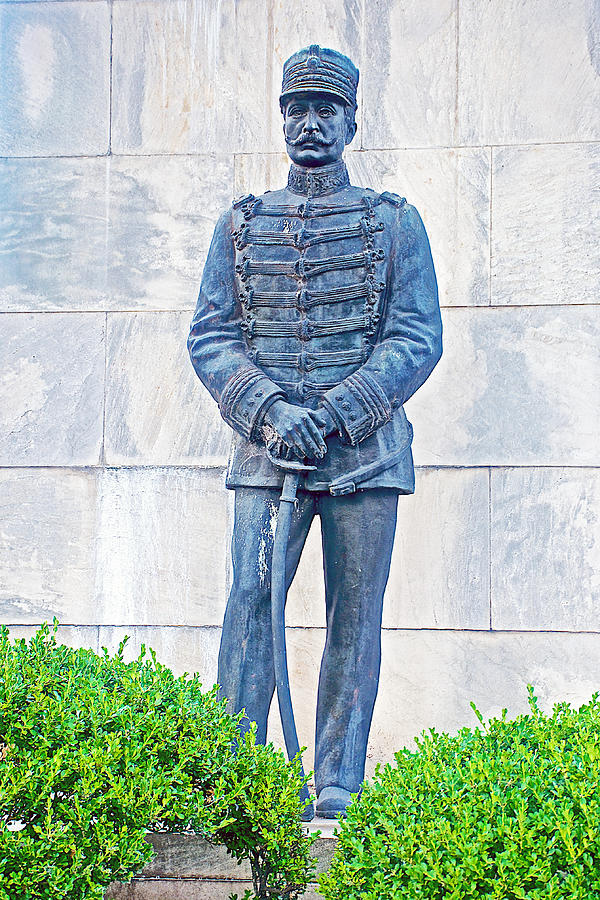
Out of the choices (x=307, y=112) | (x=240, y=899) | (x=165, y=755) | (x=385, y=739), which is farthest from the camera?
(x=385, y=739)

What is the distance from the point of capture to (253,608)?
5.57 m

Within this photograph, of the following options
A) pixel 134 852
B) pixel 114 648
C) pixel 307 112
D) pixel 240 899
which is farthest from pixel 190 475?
pixel 134 852

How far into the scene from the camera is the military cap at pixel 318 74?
5742 millimetres

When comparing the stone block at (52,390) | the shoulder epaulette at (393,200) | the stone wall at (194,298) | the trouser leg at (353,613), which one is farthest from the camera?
the stone block at (52,390)

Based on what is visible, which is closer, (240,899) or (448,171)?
(240,899)

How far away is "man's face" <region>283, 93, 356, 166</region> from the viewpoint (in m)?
5.78

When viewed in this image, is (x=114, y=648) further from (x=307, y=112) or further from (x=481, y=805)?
(x=481, y=805)

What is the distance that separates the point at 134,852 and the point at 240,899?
998mm

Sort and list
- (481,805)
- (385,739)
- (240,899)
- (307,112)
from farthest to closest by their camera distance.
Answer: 1. (385,739)
2. (307,112)
3. (240,899)
4. (481,805)

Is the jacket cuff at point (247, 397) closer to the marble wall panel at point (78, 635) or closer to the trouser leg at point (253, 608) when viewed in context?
the trouser leg at point (253, 608)

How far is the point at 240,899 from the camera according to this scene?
504 cm

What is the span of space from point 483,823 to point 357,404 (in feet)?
6.84

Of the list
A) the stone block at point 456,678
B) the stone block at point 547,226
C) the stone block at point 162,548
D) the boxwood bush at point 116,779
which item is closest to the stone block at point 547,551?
the stone block at point 456,678

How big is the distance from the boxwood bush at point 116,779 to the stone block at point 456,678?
3539 millimetres
